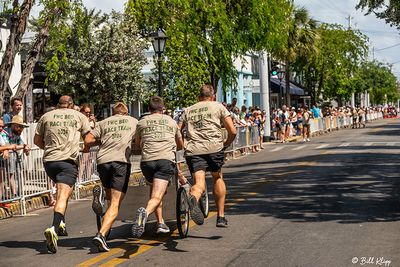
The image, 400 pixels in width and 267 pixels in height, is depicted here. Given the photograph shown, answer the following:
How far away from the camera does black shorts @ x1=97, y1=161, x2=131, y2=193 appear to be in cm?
879

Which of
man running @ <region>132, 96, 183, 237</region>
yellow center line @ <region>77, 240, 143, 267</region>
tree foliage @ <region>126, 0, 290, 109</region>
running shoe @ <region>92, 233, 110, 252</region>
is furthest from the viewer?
tree foliage @ <region>126, 0, 290, 109</region>

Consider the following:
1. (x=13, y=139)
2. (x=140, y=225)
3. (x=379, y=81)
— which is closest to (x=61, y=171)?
(x=140, y=225)

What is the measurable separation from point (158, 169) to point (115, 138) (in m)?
0.64

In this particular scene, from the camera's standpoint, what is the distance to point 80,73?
34969 mm

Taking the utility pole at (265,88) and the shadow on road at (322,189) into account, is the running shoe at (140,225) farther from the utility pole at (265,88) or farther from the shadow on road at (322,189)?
the utility pole at (265,88)

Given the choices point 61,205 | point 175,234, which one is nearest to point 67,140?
point 61,205

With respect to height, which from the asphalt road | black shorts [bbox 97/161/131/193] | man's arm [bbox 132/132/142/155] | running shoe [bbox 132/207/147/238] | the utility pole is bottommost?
the asphalt road

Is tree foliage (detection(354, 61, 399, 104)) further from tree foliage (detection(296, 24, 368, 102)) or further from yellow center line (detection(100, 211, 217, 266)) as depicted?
yellow center line (detection(100, 211, 217, 266))

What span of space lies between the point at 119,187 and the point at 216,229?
1.74 m

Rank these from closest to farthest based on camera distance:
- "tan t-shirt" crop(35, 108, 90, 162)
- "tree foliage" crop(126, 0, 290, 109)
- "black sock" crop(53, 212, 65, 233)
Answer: "black sock" crop(53, 212, 65, 233) → "tan t-shirt" crop(35, 108, 90, 162) → "tree foliage" crop(126, 0, 290, 109)

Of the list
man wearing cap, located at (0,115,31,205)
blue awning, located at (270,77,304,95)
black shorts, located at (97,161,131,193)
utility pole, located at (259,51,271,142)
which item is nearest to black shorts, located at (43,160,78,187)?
black shorts, located at (97,161,131,193)

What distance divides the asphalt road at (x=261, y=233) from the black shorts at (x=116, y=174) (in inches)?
28.9
